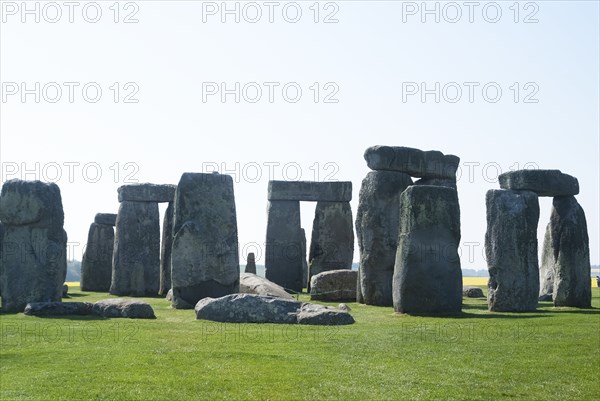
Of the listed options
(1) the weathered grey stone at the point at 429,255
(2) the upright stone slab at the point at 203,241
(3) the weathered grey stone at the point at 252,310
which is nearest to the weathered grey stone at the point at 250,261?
(2) the upright stone slab at the point at 203,241

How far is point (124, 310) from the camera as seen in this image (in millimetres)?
16062

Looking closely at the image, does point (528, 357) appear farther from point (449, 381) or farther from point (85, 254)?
point (85, 254)

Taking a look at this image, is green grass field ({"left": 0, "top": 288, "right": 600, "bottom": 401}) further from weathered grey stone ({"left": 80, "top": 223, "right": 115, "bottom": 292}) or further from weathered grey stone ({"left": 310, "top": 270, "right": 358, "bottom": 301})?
weathered grey stone ({"left": 80, "top": 223, "right": 115, "bottom": 292})

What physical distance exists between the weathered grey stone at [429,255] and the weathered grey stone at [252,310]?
2516mm

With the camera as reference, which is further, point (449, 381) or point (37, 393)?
point (449, 381)

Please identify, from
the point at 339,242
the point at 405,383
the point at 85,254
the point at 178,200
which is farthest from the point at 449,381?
the point at 85,254

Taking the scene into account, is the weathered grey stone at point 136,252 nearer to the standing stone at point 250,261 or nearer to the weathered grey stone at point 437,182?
the standing stone at point 250,261

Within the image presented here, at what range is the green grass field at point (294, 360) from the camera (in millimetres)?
10133

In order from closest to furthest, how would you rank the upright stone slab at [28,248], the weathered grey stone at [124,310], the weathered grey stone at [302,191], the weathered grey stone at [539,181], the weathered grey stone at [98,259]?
the weathered grey stone at [124,310] < the upright stone slab at [28,248] < the weathered grey stone at [539,181] < the weathered grey stone at [98,259] < the weathered grey stone at [302,191]

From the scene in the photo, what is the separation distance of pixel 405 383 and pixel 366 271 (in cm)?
1049

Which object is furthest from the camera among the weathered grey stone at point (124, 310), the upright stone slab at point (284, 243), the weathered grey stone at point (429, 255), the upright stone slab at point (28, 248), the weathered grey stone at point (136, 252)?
the upright stone slab at point (284, 243)

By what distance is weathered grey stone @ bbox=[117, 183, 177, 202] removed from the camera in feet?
88.9

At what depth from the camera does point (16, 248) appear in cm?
1770

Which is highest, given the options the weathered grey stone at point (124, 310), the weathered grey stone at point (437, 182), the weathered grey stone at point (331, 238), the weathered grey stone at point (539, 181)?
the weathered grey stone at point (437, 182)
